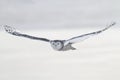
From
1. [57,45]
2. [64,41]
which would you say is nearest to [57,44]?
[57,45]

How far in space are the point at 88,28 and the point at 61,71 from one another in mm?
991

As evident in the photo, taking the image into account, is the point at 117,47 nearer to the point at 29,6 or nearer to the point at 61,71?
the point at 61,71

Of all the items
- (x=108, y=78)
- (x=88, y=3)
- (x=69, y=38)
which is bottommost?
(x=108, y=78)

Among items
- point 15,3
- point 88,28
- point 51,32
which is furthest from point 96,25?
point 15,3

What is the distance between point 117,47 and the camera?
30.8ft

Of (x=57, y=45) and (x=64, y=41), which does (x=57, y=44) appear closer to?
(x=57, y=45)

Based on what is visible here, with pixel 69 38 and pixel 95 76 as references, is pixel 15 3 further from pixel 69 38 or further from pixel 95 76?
pixel 95 76

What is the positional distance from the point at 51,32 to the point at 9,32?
76cm

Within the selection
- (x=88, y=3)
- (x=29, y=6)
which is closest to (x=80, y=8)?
(x=88, y=3)

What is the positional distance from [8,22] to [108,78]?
213 centimetres

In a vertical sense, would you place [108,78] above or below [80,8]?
below

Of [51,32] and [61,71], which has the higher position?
[51,32]

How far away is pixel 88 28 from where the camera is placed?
9156 millimetres

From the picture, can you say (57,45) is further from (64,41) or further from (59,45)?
(64,41)
